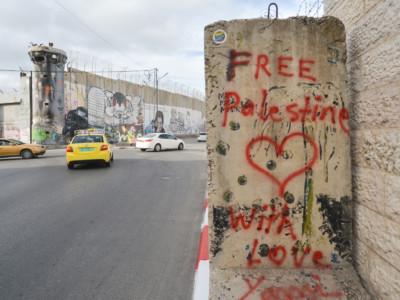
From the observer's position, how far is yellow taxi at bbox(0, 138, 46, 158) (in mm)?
15508

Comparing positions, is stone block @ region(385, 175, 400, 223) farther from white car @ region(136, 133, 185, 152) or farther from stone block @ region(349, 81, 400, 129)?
white car @ region(136, 133, 185, 152)

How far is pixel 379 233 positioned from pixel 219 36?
202 centimetres

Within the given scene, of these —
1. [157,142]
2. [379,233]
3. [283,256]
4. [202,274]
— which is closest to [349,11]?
[379,233]

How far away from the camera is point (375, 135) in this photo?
6.70 ft

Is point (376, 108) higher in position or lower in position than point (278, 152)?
higher

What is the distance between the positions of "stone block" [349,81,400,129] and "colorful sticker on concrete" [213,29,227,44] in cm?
122

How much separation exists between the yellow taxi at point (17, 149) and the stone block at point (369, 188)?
1755 centimetres

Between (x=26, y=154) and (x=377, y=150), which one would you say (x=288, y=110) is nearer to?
(x=377, y=150)

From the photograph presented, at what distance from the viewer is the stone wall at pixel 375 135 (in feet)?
5.94

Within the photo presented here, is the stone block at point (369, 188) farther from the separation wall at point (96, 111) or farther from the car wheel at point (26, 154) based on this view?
the separation wall at point (96, 111)

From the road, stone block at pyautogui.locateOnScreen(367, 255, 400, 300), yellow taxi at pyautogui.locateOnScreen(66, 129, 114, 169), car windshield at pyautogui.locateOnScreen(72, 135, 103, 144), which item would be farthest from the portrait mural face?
stone block at pyautogui.locateOnScreen(367, 255, 400, 300)

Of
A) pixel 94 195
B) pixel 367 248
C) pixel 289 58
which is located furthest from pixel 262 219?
pixel 94 195

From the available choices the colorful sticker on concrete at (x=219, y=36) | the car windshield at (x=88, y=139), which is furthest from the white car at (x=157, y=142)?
the colorful sticker on concrete at (x=219, y=36)

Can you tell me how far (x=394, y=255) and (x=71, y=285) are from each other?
2.88m
